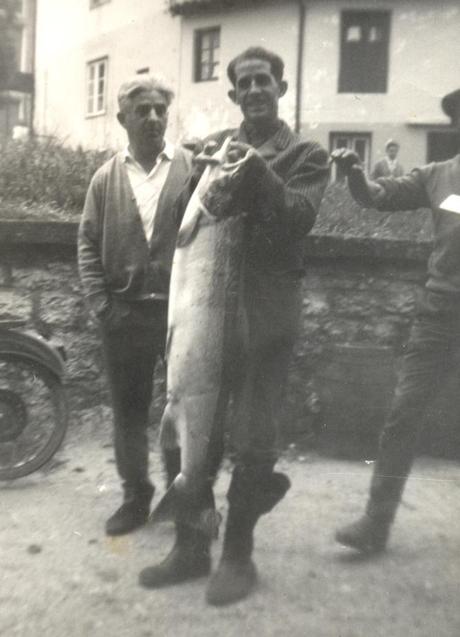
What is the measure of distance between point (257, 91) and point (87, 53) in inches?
30.0

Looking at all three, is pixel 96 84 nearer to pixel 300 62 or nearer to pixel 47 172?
pixel 47 172

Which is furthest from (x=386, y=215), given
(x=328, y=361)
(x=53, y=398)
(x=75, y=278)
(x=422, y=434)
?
(x=53, y=398)

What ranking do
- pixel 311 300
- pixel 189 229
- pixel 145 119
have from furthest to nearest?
pixel 311 300
pixel 145 119
pixel 189 229

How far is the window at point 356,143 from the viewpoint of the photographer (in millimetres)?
2729

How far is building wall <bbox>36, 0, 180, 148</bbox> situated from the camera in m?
2.78

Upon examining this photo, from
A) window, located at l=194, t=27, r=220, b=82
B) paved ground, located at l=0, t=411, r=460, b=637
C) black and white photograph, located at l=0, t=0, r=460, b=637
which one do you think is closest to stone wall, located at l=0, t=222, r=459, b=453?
black and white photograph, located at l=0, t=0, r=460, b=637

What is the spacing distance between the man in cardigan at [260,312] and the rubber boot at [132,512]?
1.01ft

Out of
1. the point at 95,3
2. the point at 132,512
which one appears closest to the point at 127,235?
the point at 95,3

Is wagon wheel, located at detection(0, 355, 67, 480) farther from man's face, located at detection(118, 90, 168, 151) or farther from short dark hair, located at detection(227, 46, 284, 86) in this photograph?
short dark hair, located at detection(227, 46, 284, 86)

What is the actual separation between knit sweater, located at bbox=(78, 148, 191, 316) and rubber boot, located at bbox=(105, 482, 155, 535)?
68cm

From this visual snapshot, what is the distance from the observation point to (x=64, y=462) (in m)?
3.52

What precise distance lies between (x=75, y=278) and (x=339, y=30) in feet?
5.31

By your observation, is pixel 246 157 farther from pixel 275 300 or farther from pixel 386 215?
pixel 386 215

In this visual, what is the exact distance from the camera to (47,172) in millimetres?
3246
